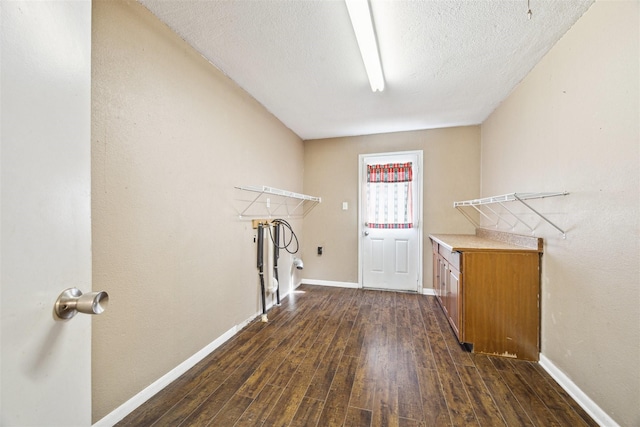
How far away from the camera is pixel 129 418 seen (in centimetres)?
142

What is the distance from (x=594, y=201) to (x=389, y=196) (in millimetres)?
2412

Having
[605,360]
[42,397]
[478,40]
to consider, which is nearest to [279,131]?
[478,40]

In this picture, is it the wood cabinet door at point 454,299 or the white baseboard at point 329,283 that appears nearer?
the wood cabinet door at point 454,299

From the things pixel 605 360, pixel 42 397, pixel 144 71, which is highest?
pixel 144 71

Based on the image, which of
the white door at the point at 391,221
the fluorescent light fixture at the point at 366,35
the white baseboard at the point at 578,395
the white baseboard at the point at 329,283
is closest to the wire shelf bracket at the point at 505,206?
the white door at the point at 391,221

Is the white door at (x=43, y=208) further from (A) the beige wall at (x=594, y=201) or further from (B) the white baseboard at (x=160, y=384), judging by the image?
(A) the beige wall at (x=594, y=201)

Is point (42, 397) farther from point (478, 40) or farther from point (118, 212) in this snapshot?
point (478, 40)

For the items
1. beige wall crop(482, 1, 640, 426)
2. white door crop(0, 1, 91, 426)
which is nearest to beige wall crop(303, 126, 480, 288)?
beige wall crop(482, 1, 640, 426)

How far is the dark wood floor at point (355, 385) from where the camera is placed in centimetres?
144

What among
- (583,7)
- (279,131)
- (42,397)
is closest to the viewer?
(42,397)

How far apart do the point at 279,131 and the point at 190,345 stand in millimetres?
2575

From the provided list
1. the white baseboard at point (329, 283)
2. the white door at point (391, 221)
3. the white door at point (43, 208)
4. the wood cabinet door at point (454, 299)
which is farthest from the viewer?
the white baseboard at point (329, 283)

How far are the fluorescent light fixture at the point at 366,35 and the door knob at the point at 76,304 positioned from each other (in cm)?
167

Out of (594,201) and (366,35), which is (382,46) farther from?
(594,201)
